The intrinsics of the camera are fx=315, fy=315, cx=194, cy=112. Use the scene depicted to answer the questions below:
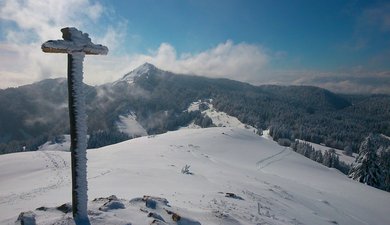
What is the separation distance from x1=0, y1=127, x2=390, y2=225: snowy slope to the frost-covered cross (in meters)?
1.27

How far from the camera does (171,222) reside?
41.6 ft

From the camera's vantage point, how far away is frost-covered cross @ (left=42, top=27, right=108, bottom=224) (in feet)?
31.8

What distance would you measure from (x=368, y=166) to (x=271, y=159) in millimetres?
18385

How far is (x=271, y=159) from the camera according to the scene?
6756 cm

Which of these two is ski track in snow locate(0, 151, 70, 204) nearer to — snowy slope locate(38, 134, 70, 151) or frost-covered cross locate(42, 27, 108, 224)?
frost-covered cross locate(42, 27, 108, 224)

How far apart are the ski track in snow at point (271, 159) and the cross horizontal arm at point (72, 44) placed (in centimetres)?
5055

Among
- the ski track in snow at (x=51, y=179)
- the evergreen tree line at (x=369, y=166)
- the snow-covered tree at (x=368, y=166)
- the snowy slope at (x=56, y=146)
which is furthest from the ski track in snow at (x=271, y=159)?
the snowy slope at (x=56, y=146)

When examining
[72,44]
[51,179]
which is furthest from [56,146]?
[72,44]

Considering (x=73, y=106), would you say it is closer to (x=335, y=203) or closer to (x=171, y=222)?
(x=171, y=222)

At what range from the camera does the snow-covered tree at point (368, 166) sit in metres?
Result: 58.1

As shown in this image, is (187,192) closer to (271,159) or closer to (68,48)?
(68,48)

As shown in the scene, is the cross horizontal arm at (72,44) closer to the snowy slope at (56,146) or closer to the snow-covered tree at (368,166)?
the snow-covered tree at (368,166)

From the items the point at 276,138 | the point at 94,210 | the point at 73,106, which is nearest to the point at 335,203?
the point at 94,210

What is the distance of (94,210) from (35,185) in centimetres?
1925
